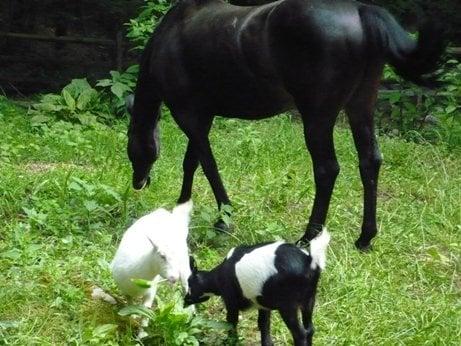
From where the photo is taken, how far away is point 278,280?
290 centimetres

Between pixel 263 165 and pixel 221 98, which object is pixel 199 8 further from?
pixel 263 165

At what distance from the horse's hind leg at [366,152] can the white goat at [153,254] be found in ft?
5.21

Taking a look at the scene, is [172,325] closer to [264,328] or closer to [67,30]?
[264,328]

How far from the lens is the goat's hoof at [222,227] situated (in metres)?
4.70

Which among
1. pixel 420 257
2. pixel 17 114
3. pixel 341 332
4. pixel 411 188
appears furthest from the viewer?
pixel 17 114

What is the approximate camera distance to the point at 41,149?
697 centimetres

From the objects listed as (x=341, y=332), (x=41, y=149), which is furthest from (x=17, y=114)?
(x=341, y=332)

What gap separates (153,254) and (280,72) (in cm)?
155

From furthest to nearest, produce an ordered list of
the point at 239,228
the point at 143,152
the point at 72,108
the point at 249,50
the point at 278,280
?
1. the point at 72,108
2. the point at 143,152
3. the point at 239,228
4. the point at 249,50
5. the point at 278,280

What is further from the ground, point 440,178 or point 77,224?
point 77,224

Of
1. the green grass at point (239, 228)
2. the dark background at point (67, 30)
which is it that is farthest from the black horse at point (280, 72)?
the dark background at point (67, 30)

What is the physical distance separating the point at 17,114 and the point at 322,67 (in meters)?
5.46

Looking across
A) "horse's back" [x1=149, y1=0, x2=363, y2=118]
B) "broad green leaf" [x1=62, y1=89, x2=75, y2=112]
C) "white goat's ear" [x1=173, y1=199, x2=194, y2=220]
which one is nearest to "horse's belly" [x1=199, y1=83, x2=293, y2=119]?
"horse's back" [x1=149, y1=0, x2=363, y2=118]

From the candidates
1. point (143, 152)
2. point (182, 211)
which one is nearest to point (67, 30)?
point (143, 152)
